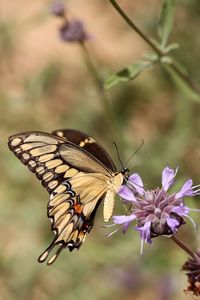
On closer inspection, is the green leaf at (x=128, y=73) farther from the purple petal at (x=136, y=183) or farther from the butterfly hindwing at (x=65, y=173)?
the purple petal at (x=136, y=183)

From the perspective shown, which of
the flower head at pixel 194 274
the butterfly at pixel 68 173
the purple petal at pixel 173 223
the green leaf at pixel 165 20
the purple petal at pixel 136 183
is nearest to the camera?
the purple petal at pixel 173 223

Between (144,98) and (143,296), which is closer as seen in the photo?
(143,296)

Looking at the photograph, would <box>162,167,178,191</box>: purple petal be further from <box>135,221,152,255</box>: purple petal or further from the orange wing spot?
the orange wing spot

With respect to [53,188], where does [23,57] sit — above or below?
above

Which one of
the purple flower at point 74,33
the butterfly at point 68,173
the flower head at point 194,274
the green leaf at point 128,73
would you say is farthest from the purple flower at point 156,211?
the purple flower at point 74,33

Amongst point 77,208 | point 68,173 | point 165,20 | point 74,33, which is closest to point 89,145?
point 68,173

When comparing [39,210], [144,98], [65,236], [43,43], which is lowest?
[65,236]

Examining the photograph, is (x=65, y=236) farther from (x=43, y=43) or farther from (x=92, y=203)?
(x=43, y=43)

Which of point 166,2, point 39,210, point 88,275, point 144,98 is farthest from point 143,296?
point 166,2
